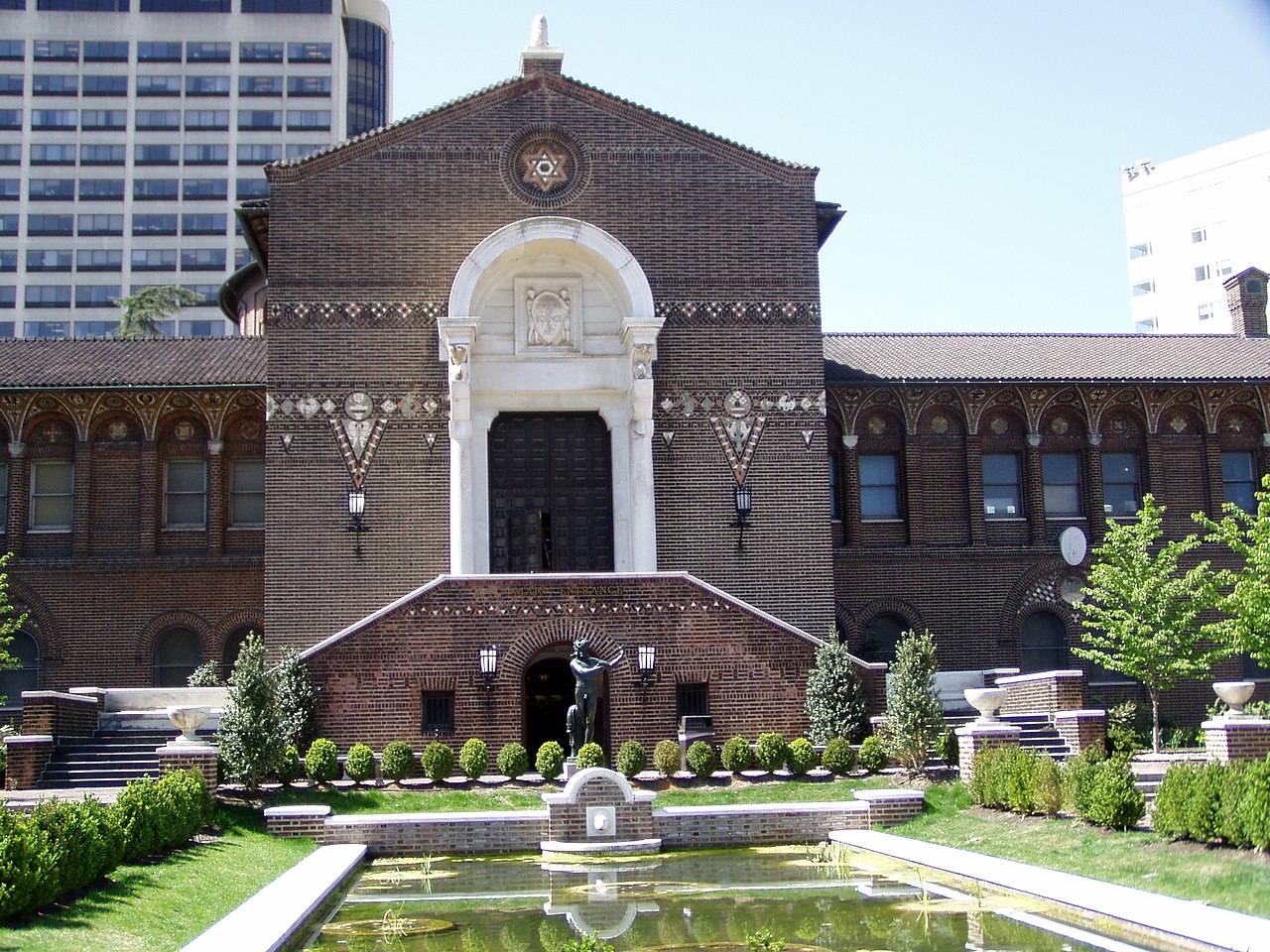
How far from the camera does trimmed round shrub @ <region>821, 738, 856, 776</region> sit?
25.7m

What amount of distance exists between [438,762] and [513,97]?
14357 mm

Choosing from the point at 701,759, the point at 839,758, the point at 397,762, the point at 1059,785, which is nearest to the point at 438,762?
the point at 397,762

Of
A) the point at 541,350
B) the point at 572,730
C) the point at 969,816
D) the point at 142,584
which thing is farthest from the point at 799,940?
the point at 142,584

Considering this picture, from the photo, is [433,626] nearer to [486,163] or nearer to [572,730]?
[572,730]

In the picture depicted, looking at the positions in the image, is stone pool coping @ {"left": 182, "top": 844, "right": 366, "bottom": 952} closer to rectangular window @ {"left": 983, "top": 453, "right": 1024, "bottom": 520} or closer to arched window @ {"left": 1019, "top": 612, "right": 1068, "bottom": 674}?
arched window @ {"left": 1019, "top": 612, "right": 1068, "bottom": 674}

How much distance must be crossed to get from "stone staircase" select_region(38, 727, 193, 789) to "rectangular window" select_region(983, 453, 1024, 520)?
19.3m

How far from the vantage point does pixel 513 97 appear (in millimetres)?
31641

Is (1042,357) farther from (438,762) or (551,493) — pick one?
(438,762)

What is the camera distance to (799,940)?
13.7 m

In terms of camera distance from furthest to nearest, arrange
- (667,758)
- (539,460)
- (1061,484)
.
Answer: (1061,484) < (539,460) < (667,758)

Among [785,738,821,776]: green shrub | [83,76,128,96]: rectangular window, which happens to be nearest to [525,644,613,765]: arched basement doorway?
[785,738,821,776]: green shrub

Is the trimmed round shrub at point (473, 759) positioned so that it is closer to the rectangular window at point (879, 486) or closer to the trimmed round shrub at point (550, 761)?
the trimmed round shrub at point (550, 761)

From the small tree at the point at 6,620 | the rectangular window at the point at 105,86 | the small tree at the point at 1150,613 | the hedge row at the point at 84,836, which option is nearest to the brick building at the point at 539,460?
the small tree at the point at 6,620

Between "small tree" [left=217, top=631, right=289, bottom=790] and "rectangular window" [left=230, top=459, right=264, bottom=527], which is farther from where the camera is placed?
"rectangular window" [left=230, top=459, right=264, bottom=527]
